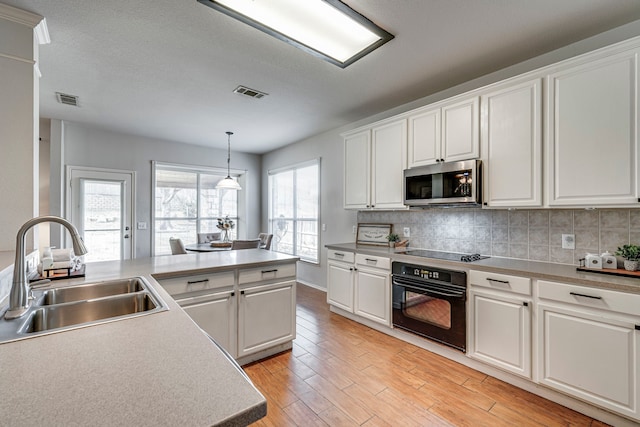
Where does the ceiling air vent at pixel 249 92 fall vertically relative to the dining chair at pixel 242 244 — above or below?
above

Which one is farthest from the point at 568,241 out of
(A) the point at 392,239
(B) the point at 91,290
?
(B) the point at 91,290

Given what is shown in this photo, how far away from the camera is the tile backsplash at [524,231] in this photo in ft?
6.79

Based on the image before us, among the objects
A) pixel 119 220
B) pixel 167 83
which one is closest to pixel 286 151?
pixel 167 83

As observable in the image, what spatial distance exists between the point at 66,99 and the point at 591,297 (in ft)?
17.7

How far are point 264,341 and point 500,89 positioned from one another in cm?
294

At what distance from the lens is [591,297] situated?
1.75 metres

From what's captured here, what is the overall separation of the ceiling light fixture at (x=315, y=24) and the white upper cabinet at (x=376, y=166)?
41.6 inches

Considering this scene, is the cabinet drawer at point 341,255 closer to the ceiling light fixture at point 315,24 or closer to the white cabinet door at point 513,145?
the white cabinet door at point 513,145

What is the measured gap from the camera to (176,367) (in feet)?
2.61

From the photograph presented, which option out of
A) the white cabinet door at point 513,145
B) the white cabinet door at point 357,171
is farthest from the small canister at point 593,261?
the white cabinet door at point 357,171

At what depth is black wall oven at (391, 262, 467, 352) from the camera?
2381mm

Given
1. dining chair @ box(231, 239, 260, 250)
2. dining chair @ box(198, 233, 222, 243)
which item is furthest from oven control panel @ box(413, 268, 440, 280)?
dining chair @ box(198, 233, 222, 243)

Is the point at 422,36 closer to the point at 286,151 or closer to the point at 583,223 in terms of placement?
the point at 583,223

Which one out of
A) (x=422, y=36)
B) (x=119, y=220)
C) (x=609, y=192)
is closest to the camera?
(x=609, y=192)
